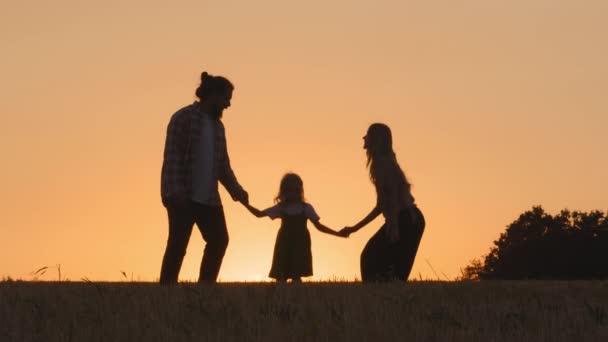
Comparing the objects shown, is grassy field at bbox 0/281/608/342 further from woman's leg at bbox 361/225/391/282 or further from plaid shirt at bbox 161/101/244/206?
woman's leg at bbox 361/225/391/282

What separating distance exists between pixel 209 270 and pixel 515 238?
4273 centimetres

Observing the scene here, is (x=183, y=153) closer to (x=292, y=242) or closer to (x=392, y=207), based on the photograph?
(x=392, y=207)

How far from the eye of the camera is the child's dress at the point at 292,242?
17.0 meters

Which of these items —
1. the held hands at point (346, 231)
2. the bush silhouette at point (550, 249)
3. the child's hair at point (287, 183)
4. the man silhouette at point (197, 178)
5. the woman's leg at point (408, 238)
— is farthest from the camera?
the bush silhouette at point (550, 249)

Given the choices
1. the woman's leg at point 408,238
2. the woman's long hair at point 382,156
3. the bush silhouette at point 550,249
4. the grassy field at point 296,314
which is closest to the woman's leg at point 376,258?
the woman's leg at point 408,238

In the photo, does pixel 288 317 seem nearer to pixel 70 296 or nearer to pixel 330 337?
pixel 330 337

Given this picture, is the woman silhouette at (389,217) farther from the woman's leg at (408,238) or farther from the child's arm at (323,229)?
the child's arm at (323,229)

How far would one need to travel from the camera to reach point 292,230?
1711cm

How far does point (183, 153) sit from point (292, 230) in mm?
4533

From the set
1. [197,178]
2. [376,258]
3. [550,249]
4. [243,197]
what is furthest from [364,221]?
[550,249]

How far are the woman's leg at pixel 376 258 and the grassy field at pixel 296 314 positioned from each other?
3.00 metres

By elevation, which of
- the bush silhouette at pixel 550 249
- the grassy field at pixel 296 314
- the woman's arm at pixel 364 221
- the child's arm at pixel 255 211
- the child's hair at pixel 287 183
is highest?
the bush silhouette at pixel 550 249

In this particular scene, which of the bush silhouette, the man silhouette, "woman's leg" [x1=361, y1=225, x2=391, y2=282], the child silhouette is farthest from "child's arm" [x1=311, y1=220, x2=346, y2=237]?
the bush silhouette

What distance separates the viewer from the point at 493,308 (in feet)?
29.8
